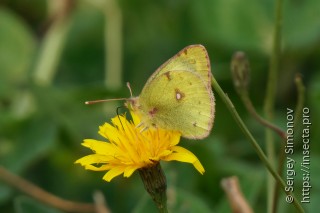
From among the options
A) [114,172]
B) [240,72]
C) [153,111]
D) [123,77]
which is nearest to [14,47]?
[123,77]

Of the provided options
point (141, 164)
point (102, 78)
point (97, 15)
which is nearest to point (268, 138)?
point (141, 164)

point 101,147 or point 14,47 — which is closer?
point 101,147

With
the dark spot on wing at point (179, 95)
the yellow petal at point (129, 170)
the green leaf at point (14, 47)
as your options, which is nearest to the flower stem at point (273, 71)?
the dark spot on wing at point (179, 95)

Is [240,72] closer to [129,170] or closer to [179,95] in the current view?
[179,95]

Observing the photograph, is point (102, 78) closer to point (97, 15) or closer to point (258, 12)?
point (97, 15)

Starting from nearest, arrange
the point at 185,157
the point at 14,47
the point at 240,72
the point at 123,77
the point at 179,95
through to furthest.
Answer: the point at 185,157 → the point at 179,95 → the point at 240,72 → the point at 123,77 → the point at 14,47

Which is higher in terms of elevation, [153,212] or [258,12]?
[258,12]

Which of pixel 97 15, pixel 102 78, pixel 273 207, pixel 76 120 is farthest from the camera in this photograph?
pixel 97 15

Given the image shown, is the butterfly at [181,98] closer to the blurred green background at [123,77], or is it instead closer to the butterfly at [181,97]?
the butterfly at [181,97]
